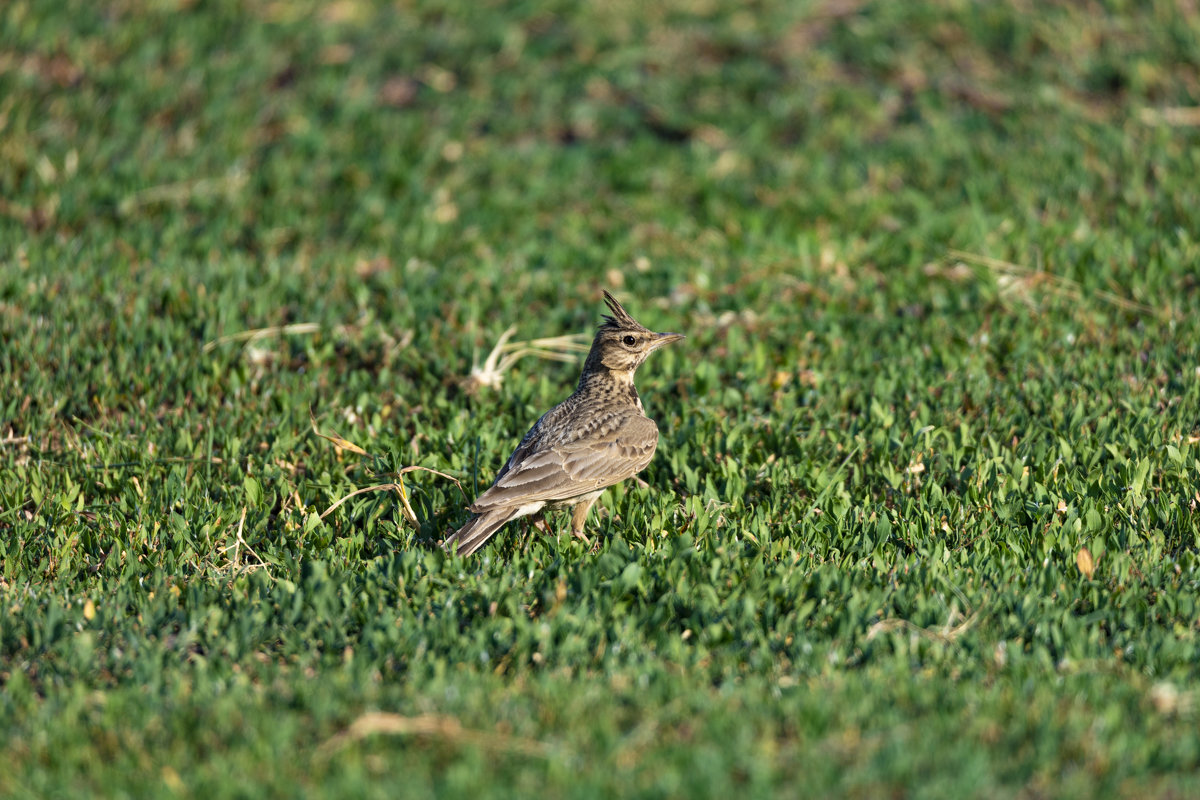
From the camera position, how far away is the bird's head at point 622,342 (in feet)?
23.8

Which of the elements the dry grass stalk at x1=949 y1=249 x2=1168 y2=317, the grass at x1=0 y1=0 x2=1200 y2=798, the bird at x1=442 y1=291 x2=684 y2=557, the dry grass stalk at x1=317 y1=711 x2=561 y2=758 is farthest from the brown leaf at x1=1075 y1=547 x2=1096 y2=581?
the dry grass stalk at x1=949 y1=249 x2=1168 y2=317

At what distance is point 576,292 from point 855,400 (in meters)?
2.56

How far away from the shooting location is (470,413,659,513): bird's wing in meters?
6.32

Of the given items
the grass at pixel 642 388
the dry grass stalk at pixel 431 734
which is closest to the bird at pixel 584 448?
the grass at pixel 642 388

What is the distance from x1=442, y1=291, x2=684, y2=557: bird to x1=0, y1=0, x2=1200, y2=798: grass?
0.77 ft

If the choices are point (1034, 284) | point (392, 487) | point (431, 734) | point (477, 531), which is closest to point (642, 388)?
point (392, 487)

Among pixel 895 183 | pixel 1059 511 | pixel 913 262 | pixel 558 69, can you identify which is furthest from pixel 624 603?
pixel 558 69

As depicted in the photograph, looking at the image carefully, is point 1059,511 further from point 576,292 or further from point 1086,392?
point 576,292

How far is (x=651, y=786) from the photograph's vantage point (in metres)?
4.04

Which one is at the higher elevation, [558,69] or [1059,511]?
Answer: [558,69]

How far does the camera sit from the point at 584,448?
657 centimetres

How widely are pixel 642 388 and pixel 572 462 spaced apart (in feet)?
5.69

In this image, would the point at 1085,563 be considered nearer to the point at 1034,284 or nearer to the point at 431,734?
the point at 431,734

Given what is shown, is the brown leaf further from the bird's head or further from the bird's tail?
the bird's tail
